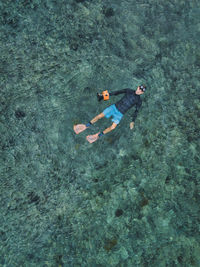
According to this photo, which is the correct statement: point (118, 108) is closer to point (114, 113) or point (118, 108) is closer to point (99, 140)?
point (114, 113)

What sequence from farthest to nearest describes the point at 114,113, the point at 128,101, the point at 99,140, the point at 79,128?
the point at 99,140
the point at 79,128
the point at 114,113
the point at 128,101

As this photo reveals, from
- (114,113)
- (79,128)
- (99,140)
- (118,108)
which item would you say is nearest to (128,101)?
(118,108)

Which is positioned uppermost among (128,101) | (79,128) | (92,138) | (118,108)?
(128,101)

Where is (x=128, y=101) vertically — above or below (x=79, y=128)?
above

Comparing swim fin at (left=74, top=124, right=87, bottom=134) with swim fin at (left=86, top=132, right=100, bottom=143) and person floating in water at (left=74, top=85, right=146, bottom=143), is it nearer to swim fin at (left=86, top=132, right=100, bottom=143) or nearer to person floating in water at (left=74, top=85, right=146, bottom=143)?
person floating in water at (left=74, top=85, right=146, bottom=143)

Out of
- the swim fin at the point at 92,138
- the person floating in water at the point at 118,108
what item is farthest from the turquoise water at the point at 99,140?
the person floating in water at the point at 118,108

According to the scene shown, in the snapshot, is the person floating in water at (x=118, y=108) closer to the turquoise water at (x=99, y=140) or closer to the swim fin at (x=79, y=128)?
the swim fin at (x=79, y=128)
